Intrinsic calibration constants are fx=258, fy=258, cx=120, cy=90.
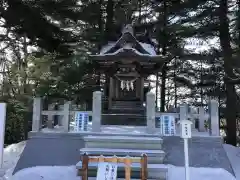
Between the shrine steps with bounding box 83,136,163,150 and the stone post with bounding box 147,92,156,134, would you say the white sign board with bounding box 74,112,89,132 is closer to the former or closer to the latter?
the shrine steps with bounding box 83,136,163,150

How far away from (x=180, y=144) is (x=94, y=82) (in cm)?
746

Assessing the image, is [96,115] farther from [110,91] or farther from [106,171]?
[110,91]

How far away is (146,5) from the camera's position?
1412 centimetres

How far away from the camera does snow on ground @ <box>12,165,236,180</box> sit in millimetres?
5359

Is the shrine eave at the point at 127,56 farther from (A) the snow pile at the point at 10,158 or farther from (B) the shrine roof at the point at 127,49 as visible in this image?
(A) the snow pile at the point at 10,158

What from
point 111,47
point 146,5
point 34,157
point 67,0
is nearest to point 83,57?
point 67,0

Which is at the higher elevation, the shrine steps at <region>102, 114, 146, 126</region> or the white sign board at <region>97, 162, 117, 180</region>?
the shrine steps at <region>102, 114, 146, 126</region>

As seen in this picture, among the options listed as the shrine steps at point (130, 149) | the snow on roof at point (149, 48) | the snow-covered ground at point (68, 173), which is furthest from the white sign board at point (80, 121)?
the snow on roof at point (149, 48)

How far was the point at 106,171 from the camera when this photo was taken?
4.40 meters

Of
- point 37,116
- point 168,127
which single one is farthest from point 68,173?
point 168,127

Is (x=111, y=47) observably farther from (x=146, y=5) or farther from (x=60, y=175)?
(x=146, y=5)

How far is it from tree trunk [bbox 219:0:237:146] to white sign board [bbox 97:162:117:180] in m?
7.11

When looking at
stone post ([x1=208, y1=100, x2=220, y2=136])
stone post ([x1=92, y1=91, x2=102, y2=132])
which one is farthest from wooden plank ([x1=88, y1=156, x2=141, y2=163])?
stone post ([x1=208, y1=100, x2=220, y2=136])

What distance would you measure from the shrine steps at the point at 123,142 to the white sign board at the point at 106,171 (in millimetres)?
1150
